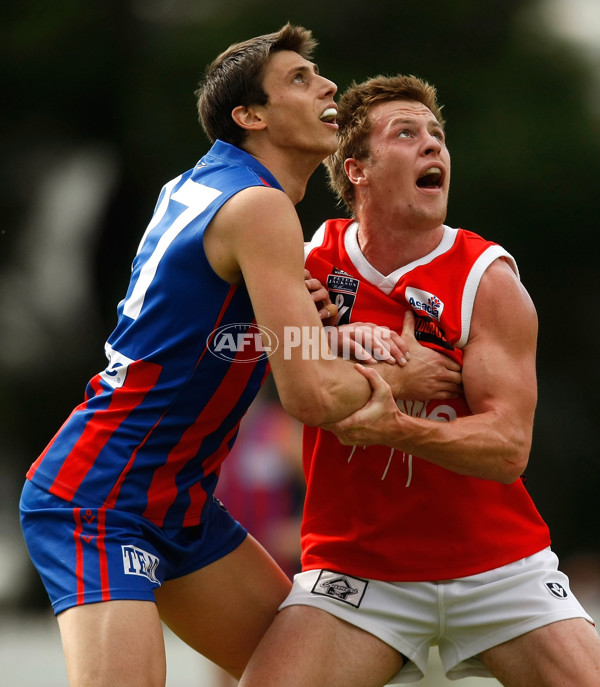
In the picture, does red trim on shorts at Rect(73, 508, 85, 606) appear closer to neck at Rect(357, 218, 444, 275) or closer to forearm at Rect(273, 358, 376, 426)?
forearm at Rect(273, 358, 376, 426)

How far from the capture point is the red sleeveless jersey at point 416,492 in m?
3.96

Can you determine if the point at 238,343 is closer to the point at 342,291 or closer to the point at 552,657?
the point at 342,291

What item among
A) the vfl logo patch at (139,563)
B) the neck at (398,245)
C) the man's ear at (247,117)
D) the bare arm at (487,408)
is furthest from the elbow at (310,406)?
the man's ear at (247,117)

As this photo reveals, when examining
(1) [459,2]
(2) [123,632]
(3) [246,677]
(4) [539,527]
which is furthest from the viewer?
(1) [459,2]

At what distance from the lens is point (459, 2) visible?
38.6 feet

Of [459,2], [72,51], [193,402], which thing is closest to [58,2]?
[72,51]

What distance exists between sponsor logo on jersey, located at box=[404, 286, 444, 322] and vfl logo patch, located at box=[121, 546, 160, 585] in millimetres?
1293

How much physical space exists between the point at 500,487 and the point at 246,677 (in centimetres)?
112

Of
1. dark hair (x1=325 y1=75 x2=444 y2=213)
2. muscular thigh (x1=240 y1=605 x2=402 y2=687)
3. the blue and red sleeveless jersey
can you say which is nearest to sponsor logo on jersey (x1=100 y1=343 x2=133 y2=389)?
the blue and red sleeveless jersey

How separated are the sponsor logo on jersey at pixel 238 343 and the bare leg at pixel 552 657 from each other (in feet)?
4.30

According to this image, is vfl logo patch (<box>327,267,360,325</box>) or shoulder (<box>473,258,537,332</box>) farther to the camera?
vfl logo patch (<box>327,267,360,325</box>)

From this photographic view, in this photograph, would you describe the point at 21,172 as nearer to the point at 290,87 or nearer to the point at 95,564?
the point at 290,87

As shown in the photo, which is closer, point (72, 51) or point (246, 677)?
point (246, 677)

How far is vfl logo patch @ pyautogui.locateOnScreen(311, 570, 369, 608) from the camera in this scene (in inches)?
155
